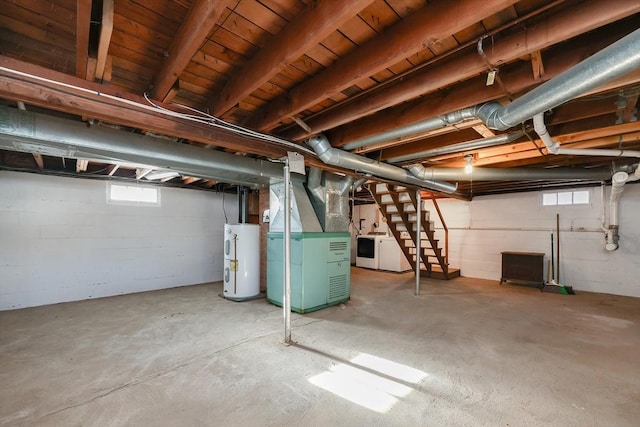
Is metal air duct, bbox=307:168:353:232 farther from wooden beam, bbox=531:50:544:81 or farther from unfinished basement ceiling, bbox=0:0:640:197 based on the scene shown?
wooden beam, bbox=531:50:544:81

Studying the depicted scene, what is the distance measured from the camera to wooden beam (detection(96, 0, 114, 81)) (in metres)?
1.29

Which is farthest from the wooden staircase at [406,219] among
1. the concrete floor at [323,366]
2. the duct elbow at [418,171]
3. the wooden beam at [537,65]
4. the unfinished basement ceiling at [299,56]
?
the wooden beam at [537,65]

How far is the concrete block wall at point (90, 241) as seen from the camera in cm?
415

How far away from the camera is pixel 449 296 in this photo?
189 inches

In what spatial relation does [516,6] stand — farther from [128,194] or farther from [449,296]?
[128,194]

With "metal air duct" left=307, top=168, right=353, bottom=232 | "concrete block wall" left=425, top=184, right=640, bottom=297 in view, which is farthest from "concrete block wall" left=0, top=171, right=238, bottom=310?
"concrete block wall" left=425, top=184, right=640, bottom=297

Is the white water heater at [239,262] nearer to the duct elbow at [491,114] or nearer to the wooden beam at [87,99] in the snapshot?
the wooden beam at [87,99]

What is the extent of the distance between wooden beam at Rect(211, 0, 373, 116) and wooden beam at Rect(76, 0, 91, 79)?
2.78 feet

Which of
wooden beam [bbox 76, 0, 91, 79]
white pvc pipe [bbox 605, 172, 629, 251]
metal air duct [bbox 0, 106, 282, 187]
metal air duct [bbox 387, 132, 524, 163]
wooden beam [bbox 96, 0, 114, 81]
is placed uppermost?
wooden beam [bbox 96, 0, 114, 81]

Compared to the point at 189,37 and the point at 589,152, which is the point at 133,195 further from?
the point at 589,152

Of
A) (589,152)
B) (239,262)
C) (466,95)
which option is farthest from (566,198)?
Answer: (239,262)

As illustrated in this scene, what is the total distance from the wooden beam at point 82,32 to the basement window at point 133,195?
3885 mm

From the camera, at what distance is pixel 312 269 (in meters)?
3.90

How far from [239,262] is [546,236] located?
20.2ft
